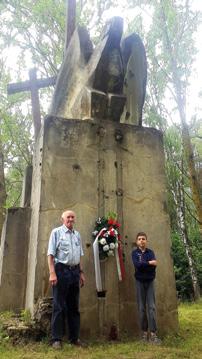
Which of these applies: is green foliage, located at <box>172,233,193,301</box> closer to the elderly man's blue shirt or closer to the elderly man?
the elderly man

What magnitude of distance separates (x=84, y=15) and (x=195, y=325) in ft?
35.4

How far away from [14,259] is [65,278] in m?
1.82

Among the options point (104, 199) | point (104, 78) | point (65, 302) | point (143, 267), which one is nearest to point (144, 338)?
point (143, 267)

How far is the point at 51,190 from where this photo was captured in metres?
6.23

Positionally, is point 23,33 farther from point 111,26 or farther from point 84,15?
point 111,26

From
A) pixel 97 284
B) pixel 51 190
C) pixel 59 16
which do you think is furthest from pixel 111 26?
pixel 59 16

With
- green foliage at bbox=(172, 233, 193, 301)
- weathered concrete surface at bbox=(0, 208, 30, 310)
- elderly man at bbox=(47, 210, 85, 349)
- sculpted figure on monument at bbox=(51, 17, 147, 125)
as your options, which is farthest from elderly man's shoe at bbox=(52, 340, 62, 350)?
green foliage at bbox=(172, 233, 193, 301)

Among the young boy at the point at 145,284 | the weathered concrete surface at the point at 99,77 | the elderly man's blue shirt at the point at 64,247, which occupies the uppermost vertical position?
the weathered concrete surface at the point at 99,77

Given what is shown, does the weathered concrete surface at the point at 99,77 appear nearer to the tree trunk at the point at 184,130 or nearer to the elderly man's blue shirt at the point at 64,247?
the elderly man's blue shirt at the point at 64,247

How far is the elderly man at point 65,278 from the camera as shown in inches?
197

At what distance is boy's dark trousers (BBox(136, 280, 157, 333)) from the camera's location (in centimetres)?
557

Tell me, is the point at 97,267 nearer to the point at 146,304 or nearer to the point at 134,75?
the point at 146,304

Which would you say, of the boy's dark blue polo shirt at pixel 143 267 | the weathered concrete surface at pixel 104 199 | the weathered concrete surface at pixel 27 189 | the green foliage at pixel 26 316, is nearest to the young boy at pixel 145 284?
the boy's dark blue polo shirt at pixel 143 267

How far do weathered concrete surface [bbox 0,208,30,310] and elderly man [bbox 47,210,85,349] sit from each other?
56.8 inches
